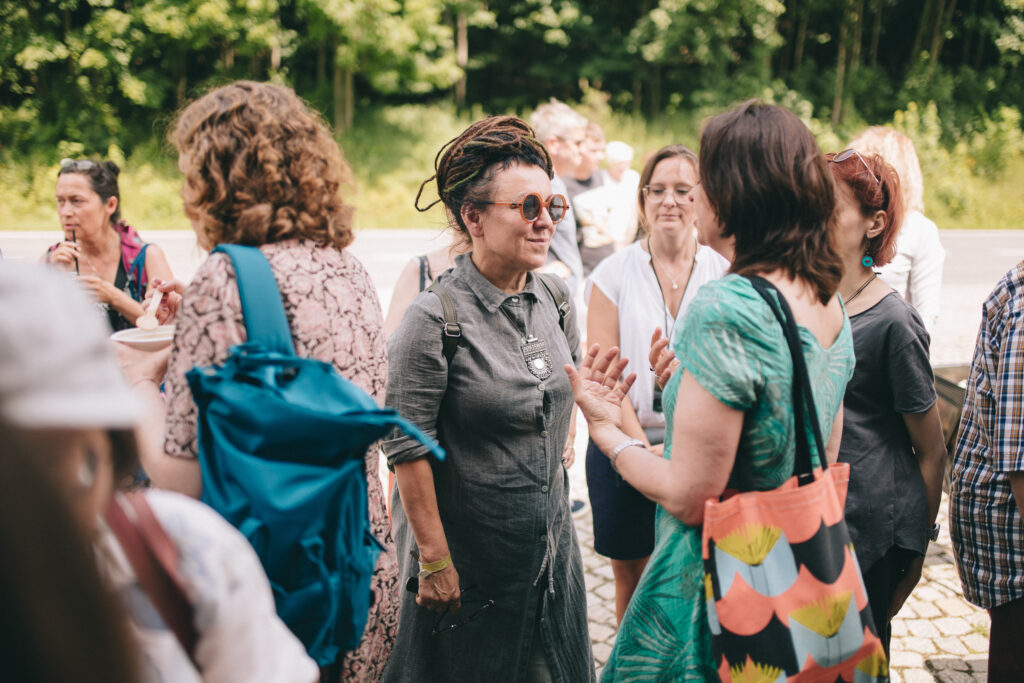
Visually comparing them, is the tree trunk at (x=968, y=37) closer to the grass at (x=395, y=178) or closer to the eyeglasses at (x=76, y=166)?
the grass at (x=395, y=178)

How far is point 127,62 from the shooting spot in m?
23.1

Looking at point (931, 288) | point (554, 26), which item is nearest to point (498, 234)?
point (931, 288)

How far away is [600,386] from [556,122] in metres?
4.33

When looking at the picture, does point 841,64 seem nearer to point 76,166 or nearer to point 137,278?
point 76,166

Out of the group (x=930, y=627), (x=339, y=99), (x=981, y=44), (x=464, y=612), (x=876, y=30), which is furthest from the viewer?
(x=876, y=30)

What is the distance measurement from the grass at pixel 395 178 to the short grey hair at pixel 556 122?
8.87m

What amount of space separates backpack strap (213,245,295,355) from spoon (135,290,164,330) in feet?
1.49

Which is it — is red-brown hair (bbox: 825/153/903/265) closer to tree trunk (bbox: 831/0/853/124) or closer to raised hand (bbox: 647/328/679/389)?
raised hand (bbox: 647/328/679/389)

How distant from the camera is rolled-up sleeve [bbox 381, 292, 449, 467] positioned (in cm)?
220

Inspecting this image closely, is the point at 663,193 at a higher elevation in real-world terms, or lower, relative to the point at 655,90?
lower

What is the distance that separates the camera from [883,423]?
93.8 inches

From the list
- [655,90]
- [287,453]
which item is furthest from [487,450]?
[655,90]

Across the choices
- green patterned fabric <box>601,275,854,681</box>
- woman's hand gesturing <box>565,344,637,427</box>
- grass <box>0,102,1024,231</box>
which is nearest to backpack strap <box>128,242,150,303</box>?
woman's hand gesturing <box>565,344,637,427</box>

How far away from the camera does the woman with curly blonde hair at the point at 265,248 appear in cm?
157
